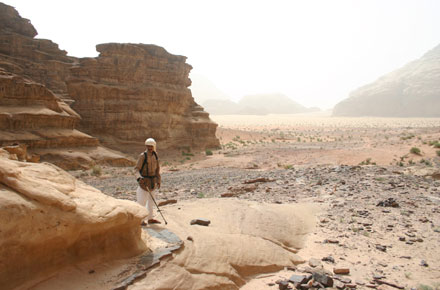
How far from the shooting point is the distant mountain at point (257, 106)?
13112 centimetres

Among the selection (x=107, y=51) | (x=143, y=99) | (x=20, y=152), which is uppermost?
(x=107, y=51)

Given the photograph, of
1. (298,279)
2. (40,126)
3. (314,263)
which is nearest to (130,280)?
(298,279)

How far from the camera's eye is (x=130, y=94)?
25781mm

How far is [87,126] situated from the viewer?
2461 cm

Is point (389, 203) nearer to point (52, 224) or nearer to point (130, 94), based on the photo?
point (52, 224)

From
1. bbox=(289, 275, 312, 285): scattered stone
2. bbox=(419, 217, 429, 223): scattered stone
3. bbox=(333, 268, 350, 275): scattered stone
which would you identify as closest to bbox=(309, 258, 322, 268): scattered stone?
bbox=(333, 268, 350, 275): scattered stone

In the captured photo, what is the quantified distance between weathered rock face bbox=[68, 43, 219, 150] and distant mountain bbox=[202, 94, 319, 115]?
10016cm

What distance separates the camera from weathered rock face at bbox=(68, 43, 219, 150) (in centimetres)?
2469

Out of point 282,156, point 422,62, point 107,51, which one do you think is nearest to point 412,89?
point 422,62

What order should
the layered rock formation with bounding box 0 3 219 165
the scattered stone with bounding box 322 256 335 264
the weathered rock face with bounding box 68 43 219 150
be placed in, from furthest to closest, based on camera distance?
the weathered rock face with bounding box 68 43 219 150
the layered rock formation with bounding box 0 3 219 165
the scattered stone with bounding box 322 256 335 264

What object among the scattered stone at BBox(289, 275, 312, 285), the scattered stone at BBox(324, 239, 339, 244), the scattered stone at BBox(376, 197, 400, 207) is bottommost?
the scattered stone at BBox(324, 239, 339, 244)

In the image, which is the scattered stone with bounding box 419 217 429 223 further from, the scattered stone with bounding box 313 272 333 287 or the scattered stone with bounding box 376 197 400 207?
the scattered stone with bounding box 313 272 333 287

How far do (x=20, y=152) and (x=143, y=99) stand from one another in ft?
65.7

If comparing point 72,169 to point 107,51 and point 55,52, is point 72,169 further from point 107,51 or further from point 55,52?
point 55,52
